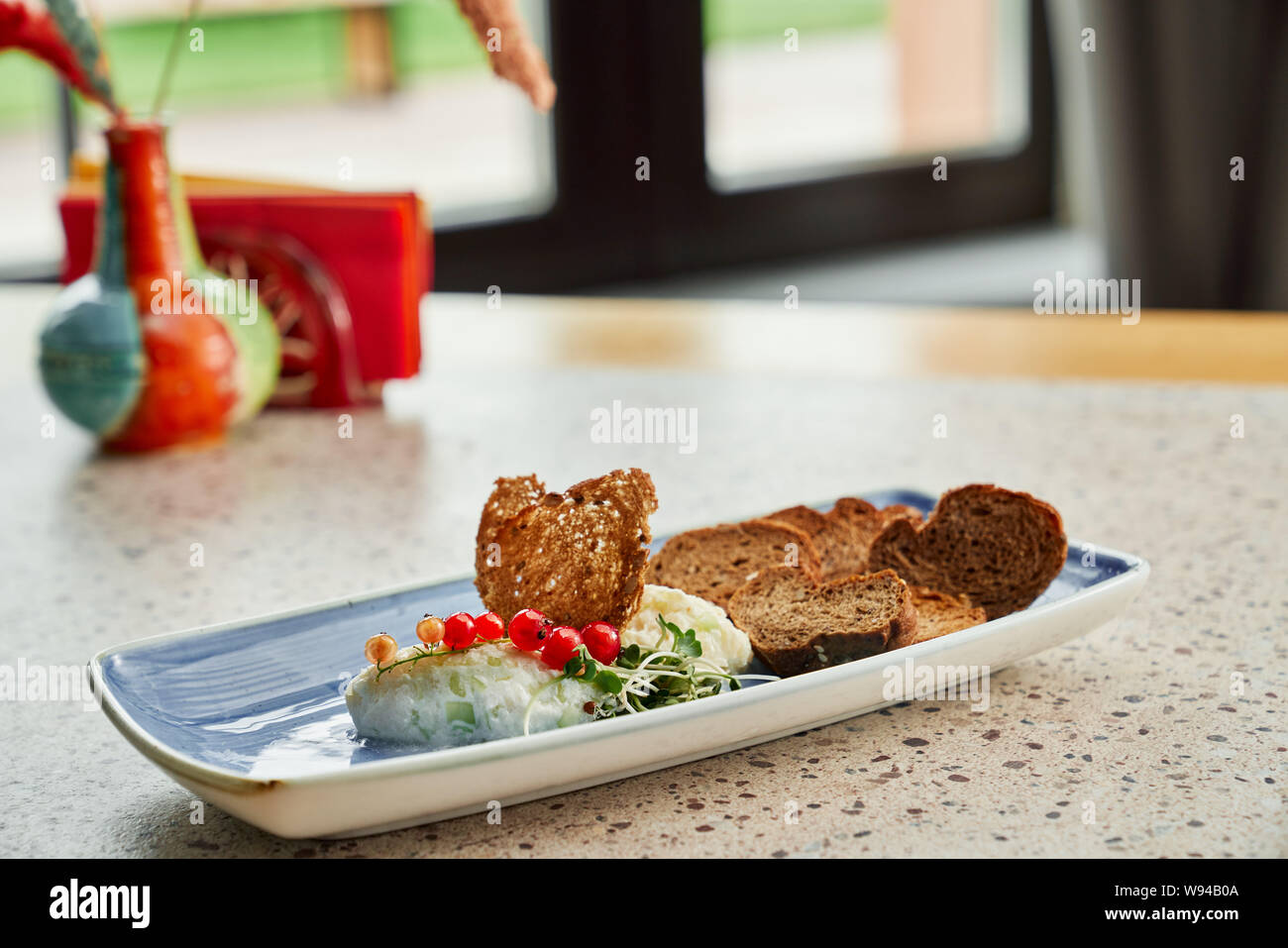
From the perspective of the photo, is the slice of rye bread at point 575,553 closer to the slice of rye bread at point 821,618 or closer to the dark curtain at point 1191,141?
the slice of rye bread at point 821,618

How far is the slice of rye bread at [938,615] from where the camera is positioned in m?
0.85

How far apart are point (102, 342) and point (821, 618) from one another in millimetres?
947

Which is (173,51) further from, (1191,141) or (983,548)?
(1191,141)

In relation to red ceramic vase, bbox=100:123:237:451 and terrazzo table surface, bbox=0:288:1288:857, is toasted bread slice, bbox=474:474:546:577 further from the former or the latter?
red ceramic vase, bbox=100:123:237:451

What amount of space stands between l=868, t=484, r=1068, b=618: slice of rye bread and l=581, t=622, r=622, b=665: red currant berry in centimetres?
24

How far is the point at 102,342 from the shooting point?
1.49 m

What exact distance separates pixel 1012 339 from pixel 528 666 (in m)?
1.42

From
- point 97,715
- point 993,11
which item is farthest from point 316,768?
point 993,11

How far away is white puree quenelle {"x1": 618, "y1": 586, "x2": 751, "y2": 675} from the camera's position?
0.80 m

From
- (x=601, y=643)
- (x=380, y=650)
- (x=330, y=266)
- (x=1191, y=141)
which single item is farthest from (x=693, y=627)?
(x=1191, y=141)

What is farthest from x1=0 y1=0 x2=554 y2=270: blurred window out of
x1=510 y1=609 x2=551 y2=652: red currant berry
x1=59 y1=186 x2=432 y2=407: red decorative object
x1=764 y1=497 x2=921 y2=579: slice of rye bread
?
x1=510 y1=609 x2=551 y2=652: red currant berry

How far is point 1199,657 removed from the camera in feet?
3.07

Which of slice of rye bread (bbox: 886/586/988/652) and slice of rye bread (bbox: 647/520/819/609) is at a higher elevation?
slice of rye bread (bbox: 647/520/819/609)
